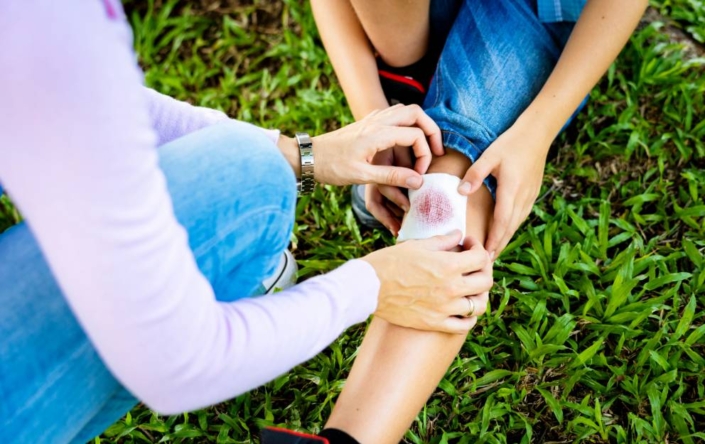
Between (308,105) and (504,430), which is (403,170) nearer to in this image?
(504,430)

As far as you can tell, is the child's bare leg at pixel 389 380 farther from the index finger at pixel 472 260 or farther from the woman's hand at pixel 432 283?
the index finger at pixel 472 260

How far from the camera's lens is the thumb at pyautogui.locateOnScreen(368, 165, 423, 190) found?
4.29 ft

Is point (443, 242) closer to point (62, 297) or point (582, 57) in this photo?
point (582, 57)

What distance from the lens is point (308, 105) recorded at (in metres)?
2.00

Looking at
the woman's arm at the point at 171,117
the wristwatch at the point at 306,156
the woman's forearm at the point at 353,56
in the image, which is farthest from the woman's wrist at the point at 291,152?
the woman's forearm at the point at 353,56

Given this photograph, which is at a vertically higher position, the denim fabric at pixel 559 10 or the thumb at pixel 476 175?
the denim fabric at pixel 559 10

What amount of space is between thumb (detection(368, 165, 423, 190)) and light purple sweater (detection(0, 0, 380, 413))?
540 millimetres

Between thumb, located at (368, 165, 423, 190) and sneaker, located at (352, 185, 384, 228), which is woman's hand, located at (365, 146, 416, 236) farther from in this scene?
sneaker, located at (352, 185, 384, 228)

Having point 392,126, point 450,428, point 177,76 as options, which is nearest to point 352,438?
point 450,428

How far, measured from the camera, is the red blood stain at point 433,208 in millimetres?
1305

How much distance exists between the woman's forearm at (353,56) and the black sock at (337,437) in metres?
0.75

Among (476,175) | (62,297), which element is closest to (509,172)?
(476,175)

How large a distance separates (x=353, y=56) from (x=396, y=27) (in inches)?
5.4

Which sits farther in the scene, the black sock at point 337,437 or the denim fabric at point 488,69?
the denim fabric at point 488,69
